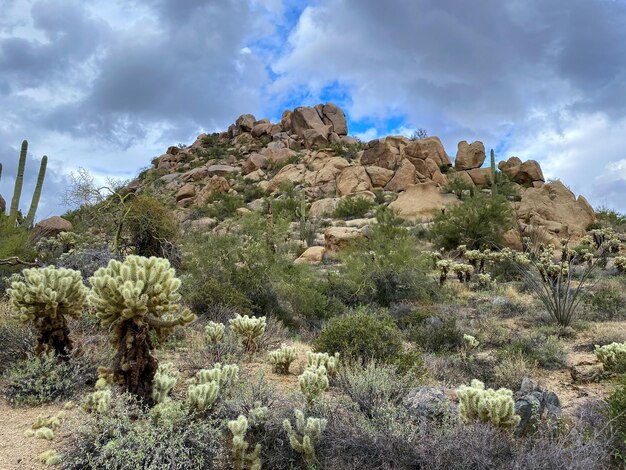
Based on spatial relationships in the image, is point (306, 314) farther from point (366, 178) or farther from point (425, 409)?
point (366, 178)

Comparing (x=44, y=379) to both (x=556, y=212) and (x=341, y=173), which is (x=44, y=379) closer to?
(x=556, y=212)

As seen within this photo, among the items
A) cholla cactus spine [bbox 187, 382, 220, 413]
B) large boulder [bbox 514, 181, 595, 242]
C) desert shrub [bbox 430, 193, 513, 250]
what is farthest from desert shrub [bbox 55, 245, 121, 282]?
large boulder [bbox 514, 181, 595, 242]

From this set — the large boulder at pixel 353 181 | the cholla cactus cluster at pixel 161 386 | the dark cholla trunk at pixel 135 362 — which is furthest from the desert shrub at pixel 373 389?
the large boulder at pixel 353 181

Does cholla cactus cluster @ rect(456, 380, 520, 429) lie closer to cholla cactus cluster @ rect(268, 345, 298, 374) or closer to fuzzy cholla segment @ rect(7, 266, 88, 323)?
cholla cactus cluster @ rect(268, 345, 298, 374)

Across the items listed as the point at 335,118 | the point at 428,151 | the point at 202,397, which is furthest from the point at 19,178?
Result: the point at 335,118

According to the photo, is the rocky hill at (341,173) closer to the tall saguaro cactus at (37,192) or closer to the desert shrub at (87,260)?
the tall saguaro cactus at (37,192)

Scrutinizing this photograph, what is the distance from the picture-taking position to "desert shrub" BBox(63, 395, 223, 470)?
3582 millimetres

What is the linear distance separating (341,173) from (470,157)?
10.0m

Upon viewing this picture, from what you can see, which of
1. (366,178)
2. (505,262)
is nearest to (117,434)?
(505,262)

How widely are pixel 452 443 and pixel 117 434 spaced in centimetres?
254

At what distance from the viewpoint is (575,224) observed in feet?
83.4

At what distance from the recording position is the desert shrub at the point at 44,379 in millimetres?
4879

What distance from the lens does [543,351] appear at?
7.57m

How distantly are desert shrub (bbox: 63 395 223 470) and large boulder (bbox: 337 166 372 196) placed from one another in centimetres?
2965
